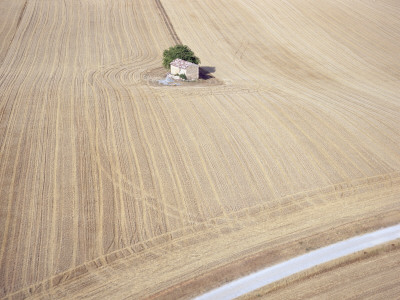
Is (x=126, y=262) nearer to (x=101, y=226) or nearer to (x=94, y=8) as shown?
(x=101, y=226)

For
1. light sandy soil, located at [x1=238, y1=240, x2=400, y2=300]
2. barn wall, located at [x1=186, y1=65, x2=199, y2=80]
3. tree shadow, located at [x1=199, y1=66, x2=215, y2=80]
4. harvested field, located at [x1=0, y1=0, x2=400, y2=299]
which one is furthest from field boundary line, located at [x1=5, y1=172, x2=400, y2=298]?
tree shadow, located at [x1=199, y1=66, x2=215, y2=80]

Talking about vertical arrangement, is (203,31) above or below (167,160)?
above

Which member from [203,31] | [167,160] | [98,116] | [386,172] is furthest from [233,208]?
[203,31]

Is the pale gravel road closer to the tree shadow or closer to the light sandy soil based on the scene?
the light sandy soil

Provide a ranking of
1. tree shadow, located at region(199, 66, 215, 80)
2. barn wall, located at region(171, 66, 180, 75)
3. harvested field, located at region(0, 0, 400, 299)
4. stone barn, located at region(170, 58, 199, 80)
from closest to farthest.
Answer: harvested field, located at region(0, 0, 400, 299), stone barn, located at region(170, 58, 199, 80), barn wall, located at region(171, 66, 180, 75), tree shadow, located at region(199, 66, 215, 80)

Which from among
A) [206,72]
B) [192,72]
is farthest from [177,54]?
[206,72]

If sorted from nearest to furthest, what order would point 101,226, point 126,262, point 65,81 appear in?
point 126,262
point 101,226
point 65,81

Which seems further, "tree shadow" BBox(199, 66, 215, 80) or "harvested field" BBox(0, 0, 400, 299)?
"tree shadow" BBox(199, 66, 215, 80)
